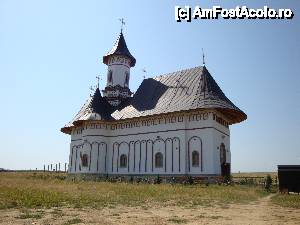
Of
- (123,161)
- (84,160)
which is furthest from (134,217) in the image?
(84,160)

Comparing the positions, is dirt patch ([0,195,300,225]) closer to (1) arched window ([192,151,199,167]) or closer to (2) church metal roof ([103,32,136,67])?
(1) arched window ([192,151,199,167])

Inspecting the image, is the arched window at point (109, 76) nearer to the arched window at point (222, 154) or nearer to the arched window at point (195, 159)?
the arched window at point (195, 159)

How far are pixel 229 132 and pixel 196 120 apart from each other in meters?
5.58

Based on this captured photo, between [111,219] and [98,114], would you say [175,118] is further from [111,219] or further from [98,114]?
[111,219]

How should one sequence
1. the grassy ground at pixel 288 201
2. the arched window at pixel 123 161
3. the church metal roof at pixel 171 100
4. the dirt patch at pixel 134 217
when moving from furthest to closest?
1. the arched window at pixel 123 161
2. the church metal roof at pixel 171 100
3. the grassy ground at pixel 288 201
4. the dirt patch at pixel 134 217

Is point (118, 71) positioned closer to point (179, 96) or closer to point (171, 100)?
point (171, 100)

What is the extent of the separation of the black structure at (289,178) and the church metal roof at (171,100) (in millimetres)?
9825

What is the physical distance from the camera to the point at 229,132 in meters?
34.0

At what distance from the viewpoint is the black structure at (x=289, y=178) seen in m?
19.7

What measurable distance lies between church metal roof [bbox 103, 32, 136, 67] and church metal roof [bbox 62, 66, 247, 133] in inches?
254

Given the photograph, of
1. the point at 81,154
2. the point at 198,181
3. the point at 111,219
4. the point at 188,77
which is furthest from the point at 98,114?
the point at 111,219

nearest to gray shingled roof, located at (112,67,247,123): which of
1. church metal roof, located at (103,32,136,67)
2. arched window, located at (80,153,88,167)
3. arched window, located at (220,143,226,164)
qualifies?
arched window, located at (220,143,226,164)

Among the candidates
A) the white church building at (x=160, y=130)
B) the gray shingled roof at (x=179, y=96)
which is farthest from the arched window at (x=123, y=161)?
the gray shingled roof at (x=179, y=96)

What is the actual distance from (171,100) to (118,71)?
13.5 meters
